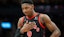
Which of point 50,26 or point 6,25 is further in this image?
point 6,25

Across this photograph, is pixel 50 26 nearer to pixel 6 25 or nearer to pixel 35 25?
pixel 35 25

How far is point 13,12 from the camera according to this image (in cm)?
834

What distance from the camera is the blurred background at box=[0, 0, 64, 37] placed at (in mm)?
7852

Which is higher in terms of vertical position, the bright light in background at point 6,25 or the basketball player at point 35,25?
the basketball player at point 35,25

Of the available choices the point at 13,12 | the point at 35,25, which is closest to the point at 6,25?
the point at 13,12

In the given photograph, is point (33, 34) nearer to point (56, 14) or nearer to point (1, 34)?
point (56, 14)

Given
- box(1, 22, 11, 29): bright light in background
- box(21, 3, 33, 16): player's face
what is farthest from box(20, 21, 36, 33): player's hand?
box(1, 22, 11, 29): bright light in background

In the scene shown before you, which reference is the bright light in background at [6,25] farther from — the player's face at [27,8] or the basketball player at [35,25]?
the player's face at [27,8]

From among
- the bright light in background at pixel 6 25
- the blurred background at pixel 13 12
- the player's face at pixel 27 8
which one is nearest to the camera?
the player's face at pixel 27 8

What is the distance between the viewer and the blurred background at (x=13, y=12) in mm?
7852

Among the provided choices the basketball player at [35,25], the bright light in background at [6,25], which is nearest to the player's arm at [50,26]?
the basketball player at [35,25]

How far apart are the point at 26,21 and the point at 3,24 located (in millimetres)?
5630

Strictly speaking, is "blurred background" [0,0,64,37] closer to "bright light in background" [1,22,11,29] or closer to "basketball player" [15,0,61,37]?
"bright light in background" [1,22,11,29]

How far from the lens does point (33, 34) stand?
126 inches
